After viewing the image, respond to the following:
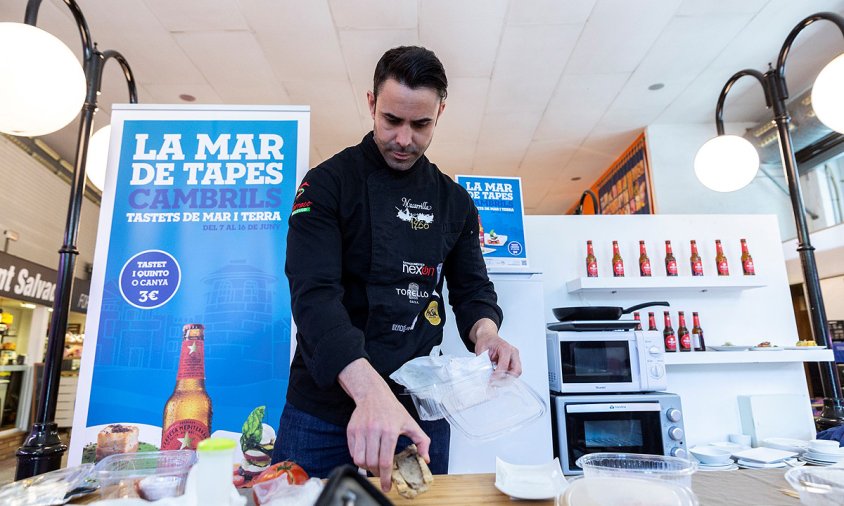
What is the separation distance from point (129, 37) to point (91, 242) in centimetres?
506

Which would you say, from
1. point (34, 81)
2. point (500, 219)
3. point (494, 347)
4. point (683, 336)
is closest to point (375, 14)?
point (500, 219)

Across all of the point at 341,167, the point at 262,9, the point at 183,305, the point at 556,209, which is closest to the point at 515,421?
the point at 341,167

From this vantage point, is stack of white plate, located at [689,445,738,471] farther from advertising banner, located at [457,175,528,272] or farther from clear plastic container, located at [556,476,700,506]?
clear plastic container, located at [556,476,700,506]

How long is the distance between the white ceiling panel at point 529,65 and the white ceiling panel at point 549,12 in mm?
56

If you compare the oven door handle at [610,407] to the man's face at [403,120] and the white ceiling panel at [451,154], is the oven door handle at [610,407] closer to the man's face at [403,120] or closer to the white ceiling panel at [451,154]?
the man's face at [403,120]

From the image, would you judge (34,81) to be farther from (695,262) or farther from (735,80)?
(735,80)

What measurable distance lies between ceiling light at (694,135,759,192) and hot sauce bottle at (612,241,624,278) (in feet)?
2.83

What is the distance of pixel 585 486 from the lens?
695 mm

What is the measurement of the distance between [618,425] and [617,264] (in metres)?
1.13

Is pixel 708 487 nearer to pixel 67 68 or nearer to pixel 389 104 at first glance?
pixel 389 104

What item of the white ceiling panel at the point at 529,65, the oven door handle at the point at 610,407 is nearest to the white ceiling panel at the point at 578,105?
the white ceiling panel at the point at 529,65

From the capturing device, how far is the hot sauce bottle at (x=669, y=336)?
297cm

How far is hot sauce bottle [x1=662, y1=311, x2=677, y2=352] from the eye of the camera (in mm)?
2971

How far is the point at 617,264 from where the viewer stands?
10.2ft
